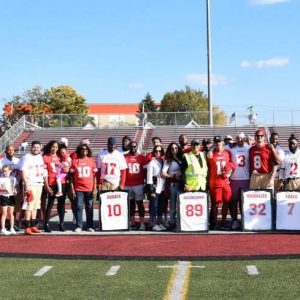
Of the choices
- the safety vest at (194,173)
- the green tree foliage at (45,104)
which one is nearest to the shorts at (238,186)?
the safety vest at (194,173)

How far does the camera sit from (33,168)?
11.9 metres

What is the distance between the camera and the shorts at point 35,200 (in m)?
11.9

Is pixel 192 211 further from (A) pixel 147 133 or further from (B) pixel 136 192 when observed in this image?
(A) pixel 147 133

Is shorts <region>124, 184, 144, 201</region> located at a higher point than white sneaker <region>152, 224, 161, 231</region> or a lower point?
higher

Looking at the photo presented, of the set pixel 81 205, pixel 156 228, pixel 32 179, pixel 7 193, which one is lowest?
pixel 156 228

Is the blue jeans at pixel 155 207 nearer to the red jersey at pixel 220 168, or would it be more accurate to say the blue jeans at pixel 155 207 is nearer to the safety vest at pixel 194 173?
the safety vest at pixel 194 173

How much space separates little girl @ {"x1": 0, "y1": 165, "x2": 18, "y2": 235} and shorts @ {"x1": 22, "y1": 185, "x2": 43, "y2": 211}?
13.6 inches

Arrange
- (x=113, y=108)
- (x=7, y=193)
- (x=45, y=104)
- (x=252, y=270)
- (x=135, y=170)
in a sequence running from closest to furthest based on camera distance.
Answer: (x=252, y=270) → (x=7, y=193) → (x=135, y=170) → (x=45, y=104) → (x=113, y=108)

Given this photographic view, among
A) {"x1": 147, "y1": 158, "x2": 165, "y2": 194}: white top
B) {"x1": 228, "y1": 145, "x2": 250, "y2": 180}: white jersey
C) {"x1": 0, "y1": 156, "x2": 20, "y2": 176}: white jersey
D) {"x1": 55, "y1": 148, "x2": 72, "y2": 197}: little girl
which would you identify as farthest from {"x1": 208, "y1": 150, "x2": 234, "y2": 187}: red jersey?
{"x1": 0, "y1": 156, "x2": 20, "y2": 176}: white jersey

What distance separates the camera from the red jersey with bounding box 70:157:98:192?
12.2m

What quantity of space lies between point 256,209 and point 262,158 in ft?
3.16

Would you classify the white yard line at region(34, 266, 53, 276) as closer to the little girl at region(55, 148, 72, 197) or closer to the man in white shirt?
the man in white shirt

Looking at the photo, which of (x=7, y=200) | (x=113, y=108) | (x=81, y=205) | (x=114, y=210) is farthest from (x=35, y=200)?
(x=113, y=108)

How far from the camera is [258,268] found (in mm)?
8219
